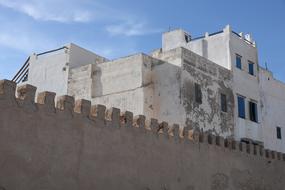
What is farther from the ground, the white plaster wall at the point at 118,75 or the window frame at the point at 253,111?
the white plaster wall at the point at 118,75

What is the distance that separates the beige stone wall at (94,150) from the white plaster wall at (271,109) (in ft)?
36.4

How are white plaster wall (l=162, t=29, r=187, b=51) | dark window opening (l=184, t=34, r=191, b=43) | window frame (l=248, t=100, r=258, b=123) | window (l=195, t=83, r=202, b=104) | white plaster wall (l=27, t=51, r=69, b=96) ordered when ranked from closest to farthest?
window (l=195, t=83, r=202, b=104) < white plaster wall (l=27, t=51, r=69, b=96) < window frame (l=248, t=100, r=258, b=123) < white plaster wall (l=162, t=29, r=187, b=51) < dark window opening (l=184, t=34, r=191, b=43)

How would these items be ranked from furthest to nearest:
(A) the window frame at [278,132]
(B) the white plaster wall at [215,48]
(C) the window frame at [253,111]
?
1. (A) the window frame at [278,132]
2. (C) the window frame at [253,111]
3. (B) the white plaster wall at [215,48]

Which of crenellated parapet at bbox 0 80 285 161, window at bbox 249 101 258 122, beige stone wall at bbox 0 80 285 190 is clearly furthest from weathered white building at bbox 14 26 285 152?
beige stone wall at bbox 0 80 285 190

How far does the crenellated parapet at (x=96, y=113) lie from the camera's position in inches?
376

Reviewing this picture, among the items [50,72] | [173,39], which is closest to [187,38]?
[173,39]

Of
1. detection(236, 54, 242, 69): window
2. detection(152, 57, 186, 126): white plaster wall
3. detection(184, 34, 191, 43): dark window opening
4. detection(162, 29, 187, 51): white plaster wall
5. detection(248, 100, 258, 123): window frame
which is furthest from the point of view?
detection(184, 34, 191, 43): dark window opening

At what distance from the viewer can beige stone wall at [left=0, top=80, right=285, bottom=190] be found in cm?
939

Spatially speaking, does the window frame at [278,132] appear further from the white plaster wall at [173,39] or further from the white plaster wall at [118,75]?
the white plaster wall at [118,75]

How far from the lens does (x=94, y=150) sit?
11.3 meters

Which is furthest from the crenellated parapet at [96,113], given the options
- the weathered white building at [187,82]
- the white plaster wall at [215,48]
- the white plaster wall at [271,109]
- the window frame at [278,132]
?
the window frame at [278,132]

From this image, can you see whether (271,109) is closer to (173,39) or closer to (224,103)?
(224,103)

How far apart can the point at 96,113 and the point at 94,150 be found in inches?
38.4

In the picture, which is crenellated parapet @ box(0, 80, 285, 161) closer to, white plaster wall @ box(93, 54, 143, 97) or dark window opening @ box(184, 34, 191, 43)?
white plaster wall @ box(93, 54, 143, 97)
